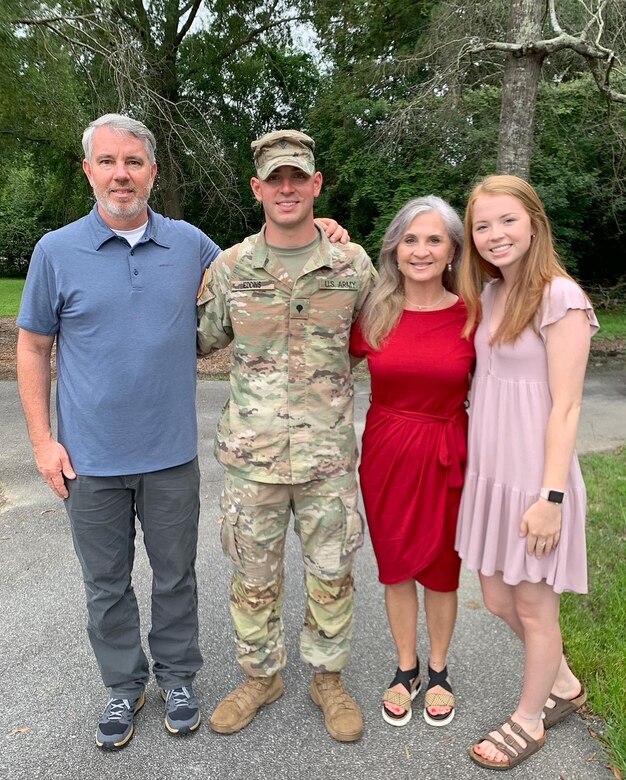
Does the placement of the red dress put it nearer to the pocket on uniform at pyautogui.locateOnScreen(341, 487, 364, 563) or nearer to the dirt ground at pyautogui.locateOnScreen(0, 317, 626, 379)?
the pocket on uniform at pyautogui.locateOnScreen(341, 487, 364, 563)

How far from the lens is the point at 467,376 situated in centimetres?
244

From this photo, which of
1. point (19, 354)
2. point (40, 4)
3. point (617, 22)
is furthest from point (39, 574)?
point (617, 22)

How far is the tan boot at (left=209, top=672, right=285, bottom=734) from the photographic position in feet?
8.13

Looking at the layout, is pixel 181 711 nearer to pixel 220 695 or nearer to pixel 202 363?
pixel 220 695

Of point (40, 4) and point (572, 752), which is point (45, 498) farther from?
point (40, 4)

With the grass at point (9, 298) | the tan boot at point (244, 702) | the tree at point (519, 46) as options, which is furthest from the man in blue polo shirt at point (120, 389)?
the grass at point (9, 298)

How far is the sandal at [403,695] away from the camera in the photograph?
99.2 inches

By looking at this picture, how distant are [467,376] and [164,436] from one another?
116 centimetres

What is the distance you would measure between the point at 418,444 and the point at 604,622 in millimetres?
1463

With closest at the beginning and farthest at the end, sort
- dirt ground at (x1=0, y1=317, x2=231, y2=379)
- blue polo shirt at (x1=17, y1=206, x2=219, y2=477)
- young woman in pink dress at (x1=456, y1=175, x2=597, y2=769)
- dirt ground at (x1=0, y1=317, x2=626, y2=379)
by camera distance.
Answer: young woman in pink dress at (x1=456, y1=175, x2=597, y2=769) → blue polo shirt at (x1=17, y1=206, x2=219, y2=477) → dirt ground at (x1=0, y1=317, x2=231, y2=379) → dirt ground at (x1=0, y1=317, x2=626, y2=379)

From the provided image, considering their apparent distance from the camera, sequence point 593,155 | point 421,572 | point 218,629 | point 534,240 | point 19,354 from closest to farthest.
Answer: point 534,240
point 19,354
point 421,572
point 218,629
point 593,155

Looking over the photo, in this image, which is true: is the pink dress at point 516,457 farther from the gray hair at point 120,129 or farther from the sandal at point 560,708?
the gray hair at point 120,129

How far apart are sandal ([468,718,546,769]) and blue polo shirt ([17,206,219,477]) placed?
1532 mm

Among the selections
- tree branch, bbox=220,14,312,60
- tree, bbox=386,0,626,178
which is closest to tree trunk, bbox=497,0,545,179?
tree, bbox=386,0,626,178
